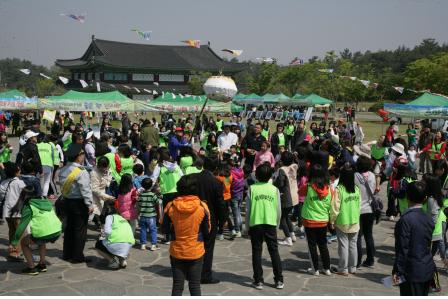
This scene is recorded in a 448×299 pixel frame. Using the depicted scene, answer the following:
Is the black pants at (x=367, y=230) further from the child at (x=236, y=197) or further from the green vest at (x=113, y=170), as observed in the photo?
the green vest at (x=113, y=170)

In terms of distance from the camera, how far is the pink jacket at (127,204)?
22.4 feet

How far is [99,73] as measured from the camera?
192 ft

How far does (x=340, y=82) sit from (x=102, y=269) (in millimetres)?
50720

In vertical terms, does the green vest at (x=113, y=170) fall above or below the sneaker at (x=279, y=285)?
above

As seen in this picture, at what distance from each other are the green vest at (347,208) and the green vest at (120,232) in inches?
112

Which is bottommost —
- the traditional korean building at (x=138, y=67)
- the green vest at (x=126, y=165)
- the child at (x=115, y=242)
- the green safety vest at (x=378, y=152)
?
the child at (x=115, y=242)

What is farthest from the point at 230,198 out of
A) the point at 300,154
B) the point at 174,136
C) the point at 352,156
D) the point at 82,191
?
the point at 174,136

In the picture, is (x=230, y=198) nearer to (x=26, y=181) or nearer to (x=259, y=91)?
(x=26, y=181)

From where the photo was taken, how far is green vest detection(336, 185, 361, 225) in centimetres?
589

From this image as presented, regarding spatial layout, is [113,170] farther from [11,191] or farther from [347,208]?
[347,208]

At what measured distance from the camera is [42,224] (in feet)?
18.7

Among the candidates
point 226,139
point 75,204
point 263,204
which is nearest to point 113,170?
point 75,204

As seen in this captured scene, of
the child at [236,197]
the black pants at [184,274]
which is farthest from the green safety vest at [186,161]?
the black pants at [184,274]

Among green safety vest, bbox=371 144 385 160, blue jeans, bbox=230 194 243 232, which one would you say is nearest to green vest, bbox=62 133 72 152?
blue jeans, bbox=230 194 243 232
